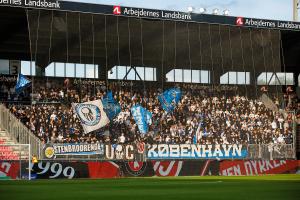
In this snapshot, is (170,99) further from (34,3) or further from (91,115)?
(34,3)

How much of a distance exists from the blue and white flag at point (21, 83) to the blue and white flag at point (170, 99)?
10.3 metres

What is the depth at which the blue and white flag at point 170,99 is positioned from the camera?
51.0 meters

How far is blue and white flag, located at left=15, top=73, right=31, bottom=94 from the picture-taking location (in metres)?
48.3

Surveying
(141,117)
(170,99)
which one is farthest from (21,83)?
(170,99)

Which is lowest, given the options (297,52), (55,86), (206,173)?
(206,173)

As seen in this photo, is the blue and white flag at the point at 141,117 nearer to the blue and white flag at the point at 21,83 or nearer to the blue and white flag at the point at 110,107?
the blue and white flag at the point at 110,107

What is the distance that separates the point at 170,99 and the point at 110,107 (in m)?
5.28

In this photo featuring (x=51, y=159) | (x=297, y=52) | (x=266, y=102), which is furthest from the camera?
(x=297, y=52)

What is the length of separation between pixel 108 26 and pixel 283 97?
16569mm

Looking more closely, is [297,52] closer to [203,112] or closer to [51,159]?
[203,112]

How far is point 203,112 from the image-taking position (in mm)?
51562

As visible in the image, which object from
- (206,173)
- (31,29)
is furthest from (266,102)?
(31,29)

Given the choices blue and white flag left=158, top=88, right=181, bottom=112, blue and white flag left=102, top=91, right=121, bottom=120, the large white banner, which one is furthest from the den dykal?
blue and white flag left=158, top=88, right=181, bottom=112

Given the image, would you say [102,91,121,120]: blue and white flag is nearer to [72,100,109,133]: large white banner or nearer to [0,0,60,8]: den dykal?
[72,100,109,133]: large white banner
